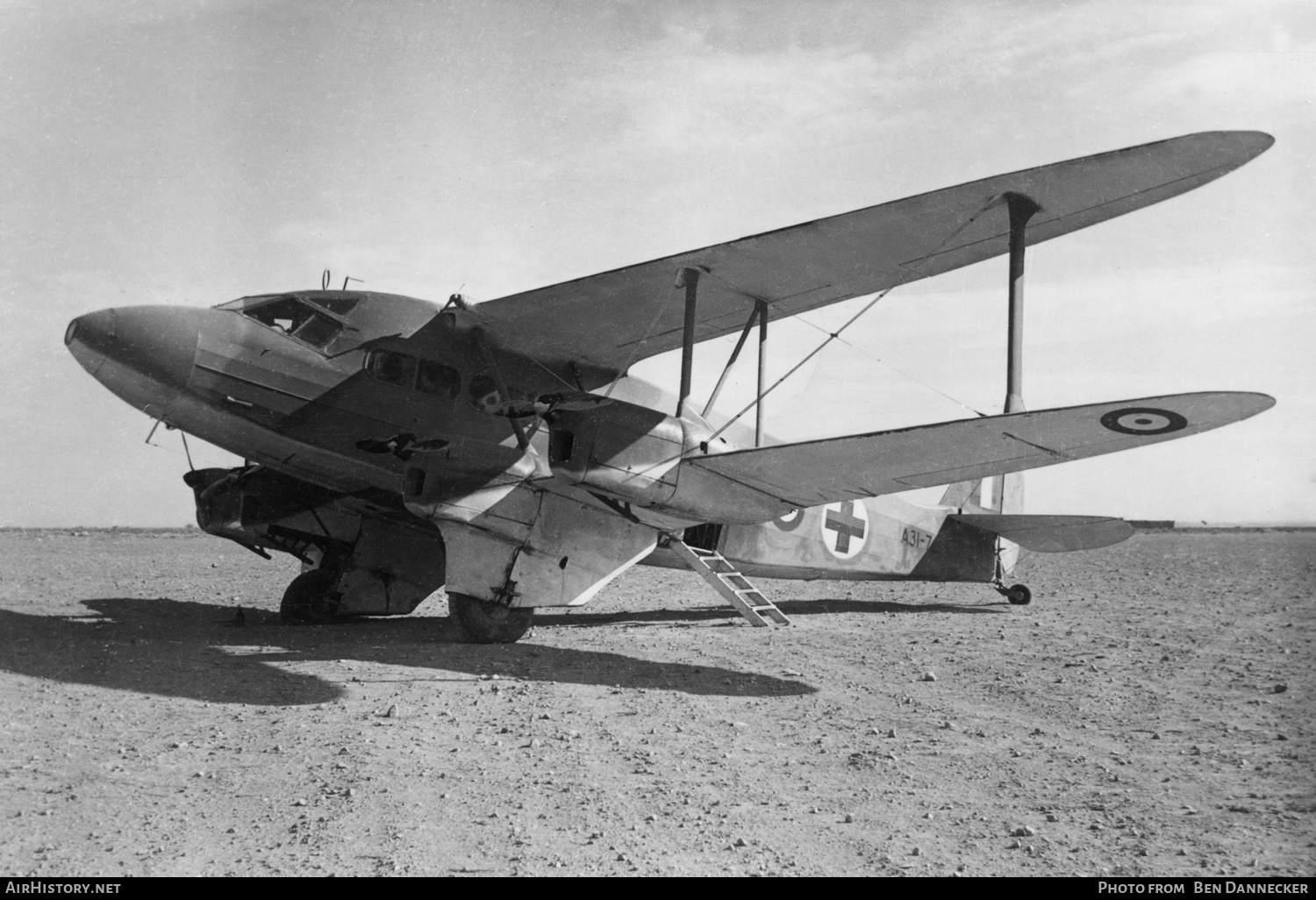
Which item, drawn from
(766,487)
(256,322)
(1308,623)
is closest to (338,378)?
(256,322)

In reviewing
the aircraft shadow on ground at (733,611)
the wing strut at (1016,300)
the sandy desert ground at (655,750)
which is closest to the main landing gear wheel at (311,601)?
the sandy desert ground at (655,750)

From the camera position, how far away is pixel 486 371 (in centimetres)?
868

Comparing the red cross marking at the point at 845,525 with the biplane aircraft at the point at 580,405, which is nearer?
the biplane aircraft at the point at 580,405

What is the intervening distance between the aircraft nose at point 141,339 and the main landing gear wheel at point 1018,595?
1075 cm

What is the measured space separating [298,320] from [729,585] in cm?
475

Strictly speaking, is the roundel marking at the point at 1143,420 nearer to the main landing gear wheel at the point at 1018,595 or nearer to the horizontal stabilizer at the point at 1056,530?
the horizontal stabilizer at the point at 1056,530

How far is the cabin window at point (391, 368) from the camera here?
860 cm

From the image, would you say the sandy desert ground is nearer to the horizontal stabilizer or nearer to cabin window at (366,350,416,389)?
the horizontal stabilizer

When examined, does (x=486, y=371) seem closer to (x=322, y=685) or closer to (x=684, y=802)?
(x=322, y=685)

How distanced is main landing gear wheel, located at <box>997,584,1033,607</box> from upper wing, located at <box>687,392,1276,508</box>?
6281mm

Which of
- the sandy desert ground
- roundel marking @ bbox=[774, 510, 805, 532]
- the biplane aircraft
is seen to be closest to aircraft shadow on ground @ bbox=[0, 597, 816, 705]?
the sandy desert ground

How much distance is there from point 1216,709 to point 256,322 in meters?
8.07

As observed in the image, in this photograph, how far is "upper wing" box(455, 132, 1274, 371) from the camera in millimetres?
6395

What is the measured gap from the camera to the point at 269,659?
7910 millimetres
